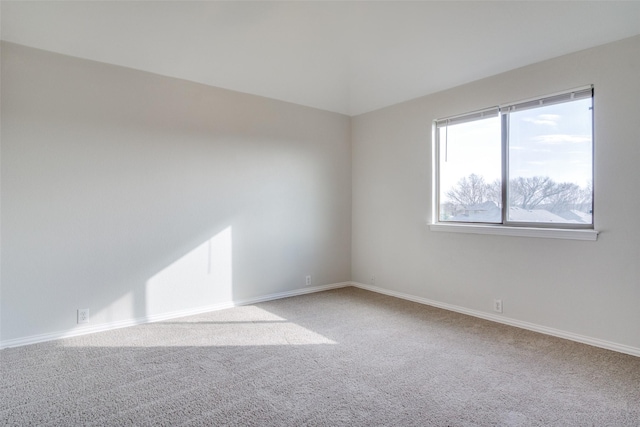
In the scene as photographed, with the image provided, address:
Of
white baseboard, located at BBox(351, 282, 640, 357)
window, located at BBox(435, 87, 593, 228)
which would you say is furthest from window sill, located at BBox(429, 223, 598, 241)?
white baseboard, located at BBox(351, 282, 640, 357)

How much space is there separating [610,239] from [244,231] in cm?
359

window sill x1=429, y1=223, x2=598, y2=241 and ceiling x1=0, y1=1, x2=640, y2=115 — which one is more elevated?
ceiling x1=0, y1=1, x2=640, y2=115

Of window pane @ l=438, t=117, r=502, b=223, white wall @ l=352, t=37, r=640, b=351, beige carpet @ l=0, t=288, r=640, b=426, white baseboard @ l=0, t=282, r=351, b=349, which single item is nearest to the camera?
beige carpet @ l=0, t=288, r=640, b=426

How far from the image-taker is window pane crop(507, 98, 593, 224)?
308 cm

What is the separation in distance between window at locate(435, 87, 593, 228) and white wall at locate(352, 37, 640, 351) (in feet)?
0.44

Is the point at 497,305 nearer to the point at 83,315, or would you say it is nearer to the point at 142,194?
the point at 142,194

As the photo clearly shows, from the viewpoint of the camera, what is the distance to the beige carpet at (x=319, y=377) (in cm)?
196

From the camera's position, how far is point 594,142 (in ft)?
9.73

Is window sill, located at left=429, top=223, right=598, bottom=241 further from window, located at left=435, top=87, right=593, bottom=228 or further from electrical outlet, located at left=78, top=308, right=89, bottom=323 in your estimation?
electrical outlet, located at left=78, top=308, right=89, bottom=323

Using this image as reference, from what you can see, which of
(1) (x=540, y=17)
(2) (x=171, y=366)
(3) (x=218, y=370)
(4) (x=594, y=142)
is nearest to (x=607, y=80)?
(4) (x=594, y=142)

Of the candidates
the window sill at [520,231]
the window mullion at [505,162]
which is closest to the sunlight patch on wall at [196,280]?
Result: the window sill at [520,231]

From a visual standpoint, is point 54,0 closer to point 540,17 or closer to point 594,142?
point 540,17

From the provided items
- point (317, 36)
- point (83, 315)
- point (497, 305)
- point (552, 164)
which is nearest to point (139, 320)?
point (83, 315)

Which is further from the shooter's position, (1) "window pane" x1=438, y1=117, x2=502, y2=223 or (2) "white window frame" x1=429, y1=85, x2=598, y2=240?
(1) "window pane" x1=438, y1=117, x2=502, y2=223
